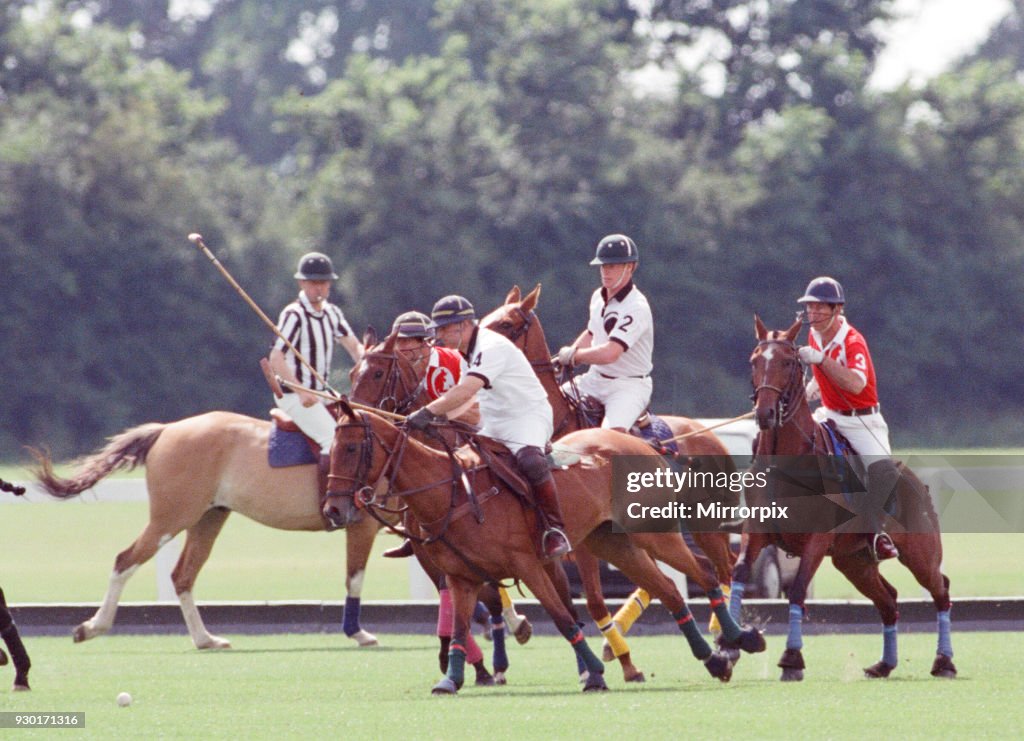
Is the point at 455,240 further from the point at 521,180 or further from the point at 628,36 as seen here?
the point at 628,36

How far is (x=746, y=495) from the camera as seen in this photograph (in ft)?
34.5

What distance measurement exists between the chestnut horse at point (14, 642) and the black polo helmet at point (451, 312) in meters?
2.13

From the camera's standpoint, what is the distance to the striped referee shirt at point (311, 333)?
43.5 ft

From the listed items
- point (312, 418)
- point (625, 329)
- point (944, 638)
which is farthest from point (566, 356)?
point (312, 418)

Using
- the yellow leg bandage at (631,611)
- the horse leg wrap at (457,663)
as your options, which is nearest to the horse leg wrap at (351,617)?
the yellow leg bandage at (631,611)

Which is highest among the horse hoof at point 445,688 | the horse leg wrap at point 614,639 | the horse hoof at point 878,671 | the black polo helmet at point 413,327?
the black polo helmet at point 413,327

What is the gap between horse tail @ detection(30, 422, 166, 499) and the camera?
13.8 m

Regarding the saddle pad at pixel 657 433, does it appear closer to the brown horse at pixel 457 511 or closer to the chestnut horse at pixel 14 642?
the brown horse at pixel 457 511

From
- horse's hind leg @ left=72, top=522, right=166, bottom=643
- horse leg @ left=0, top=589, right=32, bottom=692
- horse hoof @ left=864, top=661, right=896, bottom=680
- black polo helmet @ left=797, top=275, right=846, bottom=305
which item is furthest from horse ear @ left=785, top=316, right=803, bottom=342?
horse's hind leg @ left=72, top=522, right=166, bottom=643

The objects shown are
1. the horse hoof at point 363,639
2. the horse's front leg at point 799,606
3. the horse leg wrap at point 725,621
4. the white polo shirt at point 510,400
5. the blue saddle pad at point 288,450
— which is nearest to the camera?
the white polo shirt at point 510,400

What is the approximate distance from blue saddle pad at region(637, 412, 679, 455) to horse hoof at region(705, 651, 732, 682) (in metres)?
1.57

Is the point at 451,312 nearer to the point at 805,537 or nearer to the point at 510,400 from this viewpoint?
the point at 510,400

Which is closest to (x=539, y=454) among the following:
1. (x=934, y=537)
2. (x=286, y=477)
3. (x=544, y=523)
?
(x=544, y=523)

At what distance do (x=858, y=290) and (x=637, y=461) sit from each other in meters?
26.4
